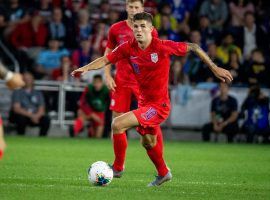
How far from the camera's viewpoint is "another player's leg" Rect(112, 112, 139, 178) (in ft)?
35.4

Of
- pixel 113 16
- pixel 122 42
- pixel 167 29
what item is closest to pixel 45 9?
pixel 113 16

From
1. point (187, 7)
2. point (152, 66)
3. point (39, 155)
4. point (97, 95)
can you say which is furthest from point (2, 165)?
point (187, 7)

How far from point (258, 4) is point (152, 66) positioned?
16032mm

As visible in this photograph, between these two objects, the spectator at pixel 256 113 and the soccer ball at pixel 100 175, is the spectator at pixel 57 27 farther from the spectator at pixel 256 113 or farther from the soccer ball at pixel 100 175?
the soccer ball at pixel 100 175

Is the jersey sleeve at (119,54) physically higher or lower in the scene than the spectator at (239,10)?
lower

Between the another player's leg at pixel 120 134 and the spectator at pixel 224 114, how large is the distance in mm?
10677

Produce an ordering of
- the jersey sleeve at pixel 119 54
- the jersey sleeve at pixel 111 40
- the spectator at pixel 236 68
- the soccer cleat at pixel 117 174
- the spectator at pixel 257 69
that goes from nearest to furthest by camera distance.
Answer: the jersey sleeve at pixel 119 54 → the soccer cleat at pixel 117 174 → the jersey sleeve at pixel 111 40 → the spectator at pixel 257 69 → the spectator at pixel 236 68

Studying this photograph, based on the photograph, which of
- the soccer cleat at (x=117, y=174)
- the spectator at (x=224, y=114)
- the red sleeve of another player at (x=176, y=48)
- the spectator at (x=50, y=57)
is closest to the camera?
the red sleeve of another player at (x=176, y=48)

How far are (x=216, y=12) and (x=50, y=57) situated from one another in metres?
5.54

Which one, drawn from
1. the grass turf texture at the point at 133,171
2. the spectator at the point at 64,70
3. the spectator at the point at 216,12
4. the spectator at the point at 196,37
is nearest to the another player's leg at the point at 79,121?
the spectator at the point at 64,70

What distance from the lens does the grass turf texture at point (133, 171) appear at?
10016 mm

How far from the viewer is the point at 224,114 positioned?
73.2ft

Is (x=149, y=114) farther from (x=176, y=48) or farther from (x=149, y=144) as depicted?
(x=176, y=48)

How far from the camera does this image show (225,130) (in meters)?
22.4
